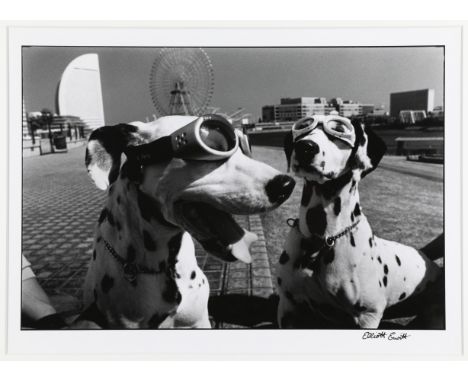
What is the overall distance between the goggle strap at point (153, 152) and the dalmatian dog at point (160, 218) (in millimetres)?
18

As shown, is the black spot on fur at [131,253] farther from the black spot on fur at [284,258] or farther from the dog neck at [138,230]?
the black spot on fur at [284,258]

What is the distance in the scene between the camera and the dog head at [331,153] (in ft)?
6.85

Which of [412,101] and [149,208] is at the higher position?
[412,101]

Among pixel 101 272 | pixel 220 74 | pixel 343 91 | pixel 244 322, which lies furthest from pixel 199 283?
pixel 343 91

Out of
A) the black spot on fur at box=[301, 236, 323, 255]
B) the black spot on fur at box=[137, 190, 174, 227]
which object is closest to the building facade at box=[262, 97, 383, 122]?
the black spot on fur at box=[301, 236, 323, 255]

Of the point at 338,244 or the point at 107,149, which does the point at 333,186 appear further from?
the point at 107,149

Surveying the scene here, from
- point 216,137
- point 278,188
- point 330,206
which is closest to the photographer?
point 278,188

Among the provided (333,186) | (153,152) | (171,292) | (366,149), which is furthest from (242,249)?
(366,149)

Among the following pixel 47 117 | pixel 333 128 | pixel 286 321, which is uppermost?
pixel 47 117

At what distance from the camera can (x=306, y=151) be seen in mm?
2084

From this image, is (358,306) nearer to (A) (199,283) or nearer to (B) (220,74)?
(A) (199,283)

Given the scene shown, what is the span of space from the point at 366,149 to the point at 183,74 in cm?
128
